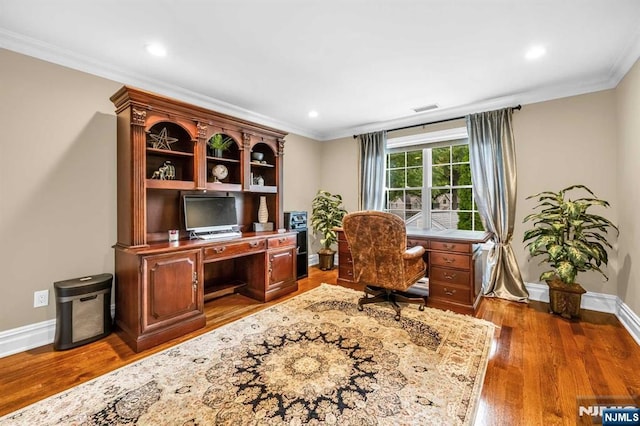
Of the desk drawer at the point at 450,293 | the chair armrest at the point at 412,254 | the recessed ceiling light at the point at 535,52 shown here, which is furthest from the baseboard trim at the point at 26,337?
the recessed ceiling light at the point at 535,52

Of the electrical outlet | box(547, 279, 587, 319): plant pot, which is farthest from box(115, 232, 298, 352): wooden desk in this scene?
box(547, 279, 587, 319): plant pot

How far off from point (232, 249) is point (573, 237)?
3786 mm

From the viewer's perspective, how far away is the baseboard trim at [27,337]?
2148mm

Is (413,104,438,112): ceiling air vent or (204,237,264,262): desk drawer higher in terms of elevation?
(413,104,438,112): ceiling air vent

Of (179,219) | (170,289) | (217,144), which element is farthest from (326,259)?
(170,289)

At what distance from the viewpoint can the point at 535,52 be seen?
94.9 inches

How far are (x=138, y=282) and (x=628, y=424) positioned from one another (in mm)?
3349

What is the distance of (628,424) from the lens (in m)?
1.46

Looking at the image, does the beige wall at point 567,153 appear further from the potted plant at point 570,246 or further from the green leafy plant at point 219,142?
the green leafy plant at point 219,142

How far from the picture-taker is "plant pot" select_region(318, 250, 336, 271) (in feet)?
15.6

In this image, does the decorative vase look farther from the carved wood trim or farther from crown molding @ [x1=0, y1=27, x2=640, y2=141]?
the carved wood trim

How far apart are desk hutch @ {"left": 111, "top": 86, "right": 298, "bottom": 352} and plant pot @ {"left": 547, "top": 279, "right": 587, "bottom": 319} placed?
2.95 meters

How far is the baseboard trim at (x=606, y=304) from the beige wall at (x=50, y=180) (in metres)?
4.84

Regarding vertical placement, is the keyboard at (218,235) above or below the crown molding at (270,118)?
below
